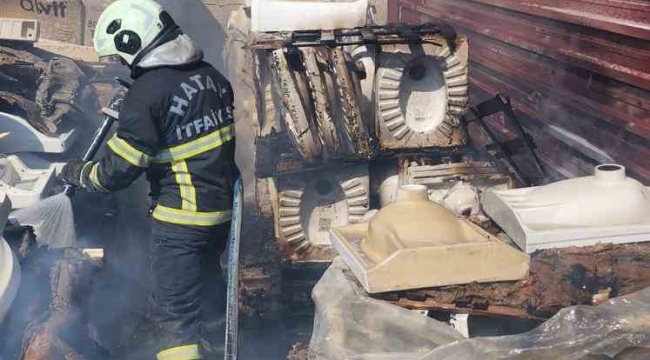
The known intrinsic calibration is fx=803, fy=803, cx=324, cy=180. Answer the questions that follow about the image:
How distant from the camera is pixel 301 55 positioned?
5.45 metres

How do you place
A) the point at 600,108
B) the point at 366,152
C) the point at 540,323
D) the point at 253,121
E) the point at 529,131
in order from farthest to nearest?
the point at 253,121 < the point at 529,131 < the point at 366,152 < the point at 600,108 < the point at 540,323

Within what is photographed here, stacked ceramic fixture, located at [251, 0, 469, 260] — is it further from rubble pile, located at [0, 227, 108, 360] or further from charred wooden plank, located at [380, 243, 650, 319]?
charred wooden plank, located at [380, 243, 650, 319]

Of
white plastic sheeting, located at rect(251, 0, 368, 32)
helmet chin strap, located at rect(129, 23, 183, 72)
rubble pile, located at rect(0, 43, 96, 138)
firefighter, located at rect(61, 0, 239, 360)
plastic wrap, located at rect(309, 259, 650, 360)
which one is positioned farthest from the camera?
white plastic sheeting, located at rect(251, 0, 368, 32)

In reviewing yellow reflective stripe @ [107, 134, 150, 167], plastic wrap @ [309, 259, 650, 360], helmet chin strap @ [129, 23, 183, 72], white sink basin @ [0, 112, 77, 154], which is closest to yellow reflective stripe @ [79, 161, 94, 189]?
yellow reflective stripe @ [107, 134, 150, 167]

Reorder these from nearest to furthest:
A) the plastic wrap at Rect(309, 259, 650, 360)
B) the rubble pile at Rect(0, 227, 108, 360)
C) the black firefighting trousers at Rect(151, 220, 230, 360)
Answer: the plastic wrap at Rect(309, 259, 650, 360) → the rubble pile at Rect(0, 227, 108, 360) → the black firefighting trousers at Rect(151, 220, 230, 360)

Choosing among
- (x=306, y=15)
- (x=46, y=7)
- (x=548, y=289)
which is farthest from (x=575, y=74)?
(x=46, y=7)

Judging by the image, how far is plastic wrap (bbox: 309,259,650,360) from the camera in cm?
288

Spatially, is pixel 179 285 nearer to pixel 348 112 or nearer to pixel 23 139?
pixel 348 112

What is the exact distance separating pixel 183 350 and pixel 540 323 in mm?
2116

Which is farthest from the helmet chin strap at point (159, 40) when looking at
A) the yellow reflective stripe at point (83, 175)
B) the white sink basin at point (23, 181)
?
the white sink basin at point (23, 181)

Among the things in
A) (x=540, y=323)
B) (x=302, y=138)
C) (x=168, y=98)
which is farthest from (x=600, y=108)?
(x=168, y=98)

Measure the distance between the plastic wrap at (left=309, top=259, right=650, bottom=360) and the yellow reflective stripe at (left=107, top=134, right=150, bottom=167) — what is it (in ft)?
4.67

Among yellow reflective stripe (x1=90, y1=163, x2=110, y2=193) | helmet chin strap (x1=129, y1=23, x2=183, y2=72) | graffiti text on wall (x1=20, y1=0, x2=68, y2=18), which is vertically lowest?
yellow reflective stripe (x1=90, y1=163, x2=110, y2=193)

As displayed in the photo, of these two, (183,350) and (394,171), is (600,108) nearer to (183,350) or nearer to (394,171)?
(394,171)
